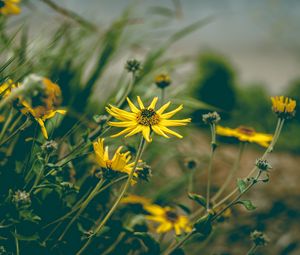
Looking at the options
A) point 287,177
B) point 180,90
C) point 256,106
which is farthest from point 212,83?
point 180,90

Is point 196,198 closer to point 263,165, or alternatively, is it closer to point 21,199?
point 263,165

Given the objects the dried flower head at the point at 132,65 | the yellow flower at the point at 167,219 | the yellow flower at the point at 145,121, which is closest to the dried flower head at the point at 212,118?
the yellow flower at the point at 145,121

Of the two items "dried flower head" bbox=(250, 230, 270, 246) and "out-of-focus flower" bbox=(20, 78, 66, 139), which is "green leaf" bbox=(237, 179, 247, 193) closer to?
"dried flower head" bbox=(250, 230, 270, 246)

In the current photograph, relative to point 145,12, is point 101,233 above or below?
below

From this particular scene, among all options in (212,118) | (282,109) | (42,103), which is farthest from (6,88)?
(282,109)

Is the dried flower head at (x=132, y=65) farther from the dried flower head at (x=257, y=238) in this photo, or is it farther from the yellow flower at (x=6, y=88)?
the dried flower head at (x=257, y=238)

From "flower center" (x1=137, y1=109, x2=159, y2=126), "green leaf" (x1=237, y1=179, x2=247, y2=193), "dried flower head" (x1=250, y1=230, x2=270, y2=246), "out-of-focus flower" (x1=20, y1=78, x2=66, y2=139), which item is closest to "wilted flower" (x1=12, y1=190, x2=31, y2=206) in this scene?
"out-of-focus flower" (x1=20, y1=78, x2=66, y2=139)

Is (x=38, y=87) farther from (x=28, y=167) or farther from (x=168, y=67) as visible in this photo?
(x=168, y=67)

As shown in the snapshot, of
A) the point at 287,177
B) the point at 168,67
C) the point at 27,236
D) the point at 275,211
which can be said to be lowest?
the point at 27,236

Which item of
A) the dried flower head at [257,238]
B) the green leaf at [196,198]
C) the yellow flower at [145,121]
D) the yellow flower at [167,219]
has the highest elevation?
the yellow flower at [145,121]
